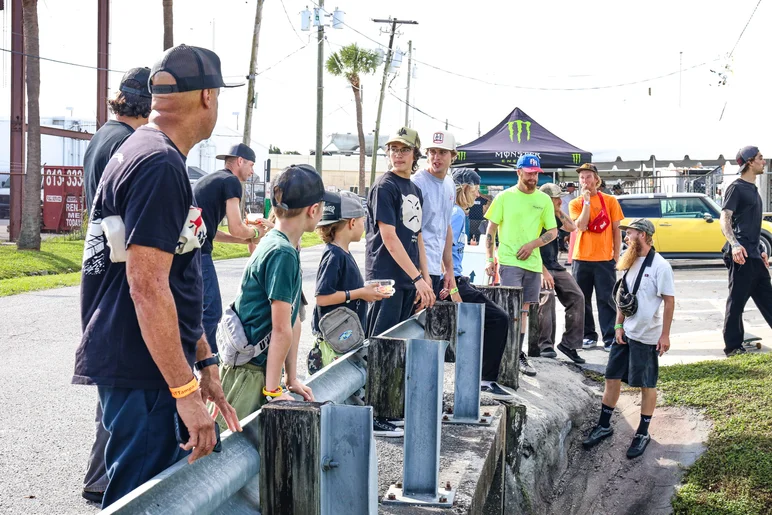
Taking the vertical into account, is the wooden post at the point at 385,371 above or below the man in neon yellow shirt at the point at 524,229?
below

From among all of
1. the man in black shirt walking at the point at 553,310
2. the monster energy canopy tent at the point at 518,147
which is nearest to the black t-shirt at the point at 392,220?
the man in black shirt walking at the point at 553,310

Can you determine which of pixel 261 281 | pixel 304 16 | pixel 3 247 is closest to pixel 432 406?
pixel 261 281

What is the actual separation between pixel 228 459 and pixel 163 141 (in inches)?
40.1

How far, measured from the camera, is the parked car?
20.1 m

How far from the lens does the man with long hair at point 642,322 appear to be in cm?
678

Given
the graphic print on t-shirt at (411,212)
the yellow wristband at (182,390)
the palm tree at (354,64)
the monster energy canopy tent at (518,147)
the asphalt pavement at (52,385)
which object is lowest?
the asphalt pavement at (52,385)

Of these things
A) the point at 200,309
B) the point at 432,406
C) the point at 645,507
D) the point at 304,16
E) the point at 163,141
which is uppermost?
the point at 304,16

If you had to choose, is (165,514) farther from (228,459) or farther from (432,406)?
(432,406)

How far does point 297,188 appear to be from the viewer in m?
3.79

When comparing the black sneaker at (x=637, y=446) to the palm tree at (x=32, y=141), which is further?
the palm tree at (x=32, y=141)

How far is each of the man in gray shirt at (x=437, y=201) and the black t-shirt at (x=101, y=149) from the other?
2495mm

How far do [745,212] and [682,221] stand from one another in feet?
37.7

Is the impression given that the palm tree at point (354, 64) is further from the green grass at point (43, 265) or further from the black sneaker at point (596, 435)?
the black sneaker at point (596, 435)

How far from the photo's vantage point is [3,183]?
153 feet
